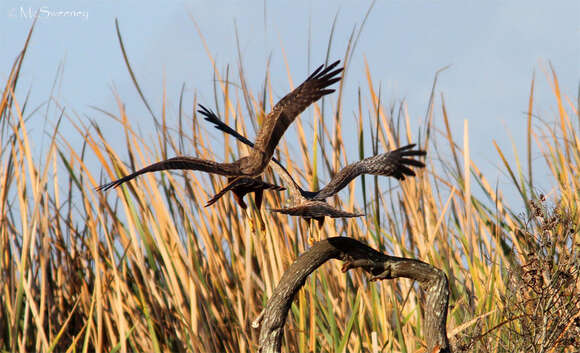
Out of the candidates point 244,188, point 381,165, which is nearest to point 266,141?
point 244,188

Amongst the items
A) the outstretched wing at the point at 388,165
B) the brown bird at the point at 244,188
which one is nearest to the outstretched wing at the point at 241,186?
the brown bird at the point at 244,188

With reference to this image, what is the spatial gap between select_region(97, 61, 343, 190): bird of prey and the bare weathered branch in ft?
0.77

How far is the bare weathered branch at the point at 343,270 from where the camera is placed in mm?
1408

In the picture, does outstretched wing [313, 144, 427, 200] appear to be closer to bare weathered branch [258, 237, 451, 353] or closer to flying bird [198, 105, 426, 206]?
flying bird [198, 105, 426, 206]

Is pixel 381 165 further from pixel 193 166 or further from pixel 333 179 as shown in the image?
pixel 193 166

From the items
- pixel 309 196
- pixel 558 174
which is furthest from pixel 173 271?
pixel 558 174

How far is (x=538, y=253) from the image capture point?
188cm

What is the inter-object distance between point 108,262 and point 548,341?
188 centimetres

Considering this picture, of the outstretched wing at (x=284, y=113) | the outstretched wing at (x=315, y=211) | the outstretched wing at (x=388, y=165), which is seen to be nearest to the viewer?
the outstretched wing at (x=315, y=211)

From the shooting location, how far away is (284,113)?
1.40 meters

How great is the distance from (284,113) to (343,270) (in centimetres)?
32

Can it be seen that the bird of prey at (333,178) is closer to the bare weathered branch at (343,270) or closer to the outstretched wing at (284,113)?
the outstretched wing at (284,113)

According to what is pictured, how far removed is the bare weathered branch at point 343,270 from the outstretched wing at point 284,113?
0.23m

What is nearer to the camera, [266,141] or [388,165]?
[266,141]
